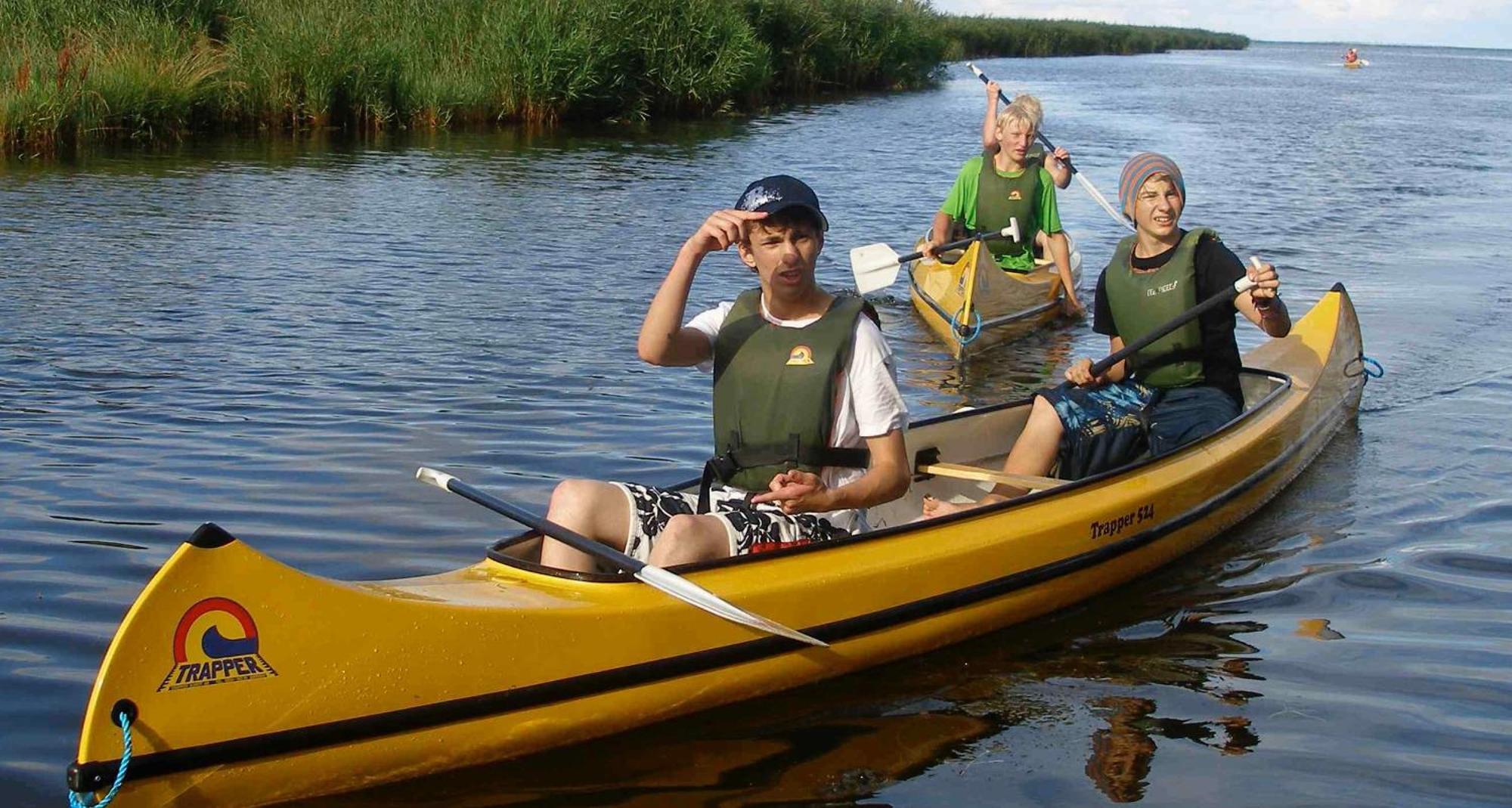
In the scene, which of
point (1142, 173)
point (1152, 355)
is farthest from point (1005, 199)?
point (1142, 173)

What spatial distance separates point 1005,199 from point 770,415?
605 centimetres

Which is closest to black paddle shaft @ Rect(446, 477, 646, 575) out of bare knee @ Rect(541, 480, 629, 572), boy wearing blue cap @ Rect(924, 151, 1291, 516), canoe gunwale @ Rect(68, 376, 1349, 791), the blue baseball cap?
bare knee @ Rect(541, 480, 629, 572)

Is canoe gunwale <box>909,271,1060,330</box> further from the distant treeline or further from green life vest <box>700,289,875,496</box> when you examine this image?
the distant treeline

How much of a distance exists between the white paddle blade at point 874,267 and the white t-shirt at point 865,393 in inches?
127

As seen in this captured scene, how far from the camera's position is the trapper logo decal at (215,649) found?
3229 millimetres

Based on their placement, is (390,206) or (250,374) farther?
(390,206)

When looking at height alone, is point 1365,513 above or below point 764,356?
below

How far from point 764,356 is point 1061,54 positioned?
2394 inches

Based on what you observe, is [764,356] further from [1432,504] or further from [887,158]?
[887,158]

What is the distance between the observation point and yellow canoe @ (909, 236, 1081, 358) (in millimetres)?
9242

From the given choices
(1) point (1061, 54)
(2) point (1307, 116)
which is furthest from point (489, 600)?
(1) point (1061, 54)

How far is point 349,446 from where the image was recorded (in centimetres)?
658

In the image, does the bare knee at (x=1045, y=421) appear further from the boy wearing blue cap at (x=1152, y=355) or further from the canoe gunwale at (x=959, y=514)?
the canoe gunwale at (x=959, y=514)

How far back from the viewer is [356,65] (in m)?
18.9
